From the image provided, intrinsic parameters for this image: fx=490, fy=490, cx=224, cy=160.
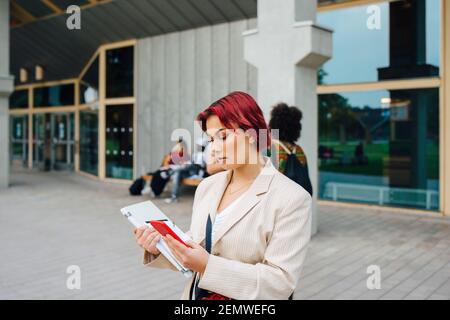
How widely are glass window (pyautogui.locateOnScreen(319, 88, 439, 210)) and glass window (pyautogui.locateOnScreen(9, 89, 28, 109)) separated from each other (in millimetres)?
14318

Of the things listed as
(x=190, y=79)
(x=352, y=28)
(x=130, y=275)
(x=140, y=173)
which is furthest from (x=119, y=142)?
(x=130, y=275)

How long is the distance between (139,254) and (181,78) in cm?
761

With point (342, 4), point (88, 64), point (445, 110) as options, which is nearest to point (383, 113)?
point (445, 110)

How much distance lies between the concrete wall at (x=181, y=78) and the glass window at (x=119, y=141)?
0.46 m

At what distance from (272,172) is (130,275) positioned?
158 inches

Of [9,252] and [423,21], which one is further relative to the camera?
[423,21]

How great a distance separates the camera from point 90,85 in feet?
54.7

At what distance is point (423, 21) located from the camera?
31.5 feet

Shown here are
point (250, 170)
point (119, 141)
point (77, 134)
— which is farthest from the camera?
point (77, 134)

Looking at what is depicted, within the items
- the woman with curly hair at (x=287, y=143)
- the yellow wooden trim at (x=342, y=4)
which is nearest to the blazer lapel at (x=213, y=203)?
the woman with curly hair at (x=287, y=143)

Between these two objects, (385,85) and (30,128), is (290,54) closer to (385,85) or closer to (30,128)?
(385,85)

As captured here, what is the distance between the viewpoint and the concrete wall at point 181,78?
1210 centimetres

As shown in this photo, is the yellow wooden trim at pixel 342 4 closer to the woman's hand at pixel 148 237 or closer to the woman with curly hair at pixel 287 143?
the woman with curly hair at pixel 287 143
